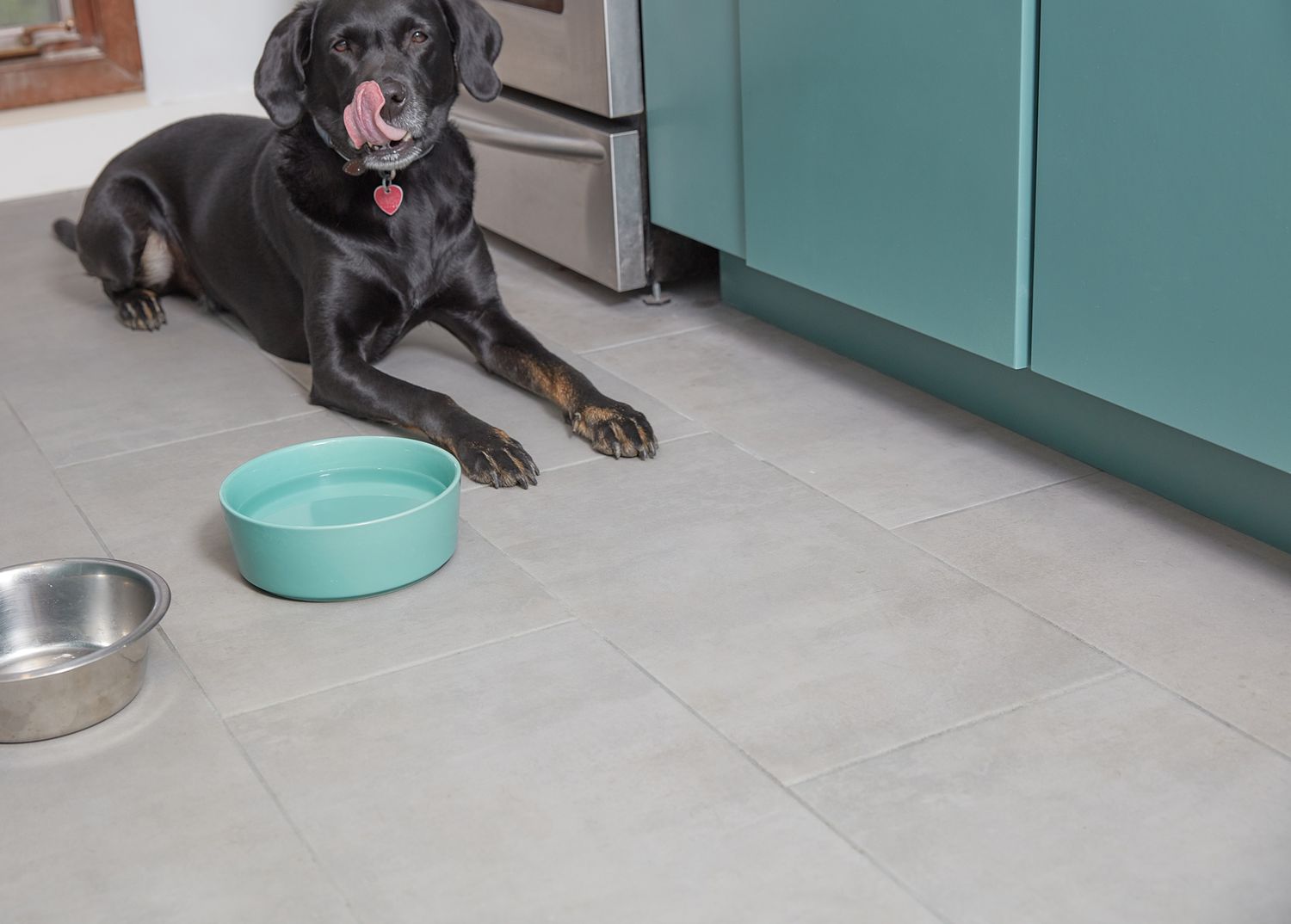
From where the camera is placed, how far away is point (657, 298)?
121 inches

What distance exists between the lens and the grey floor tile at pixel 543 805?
4.43 ft

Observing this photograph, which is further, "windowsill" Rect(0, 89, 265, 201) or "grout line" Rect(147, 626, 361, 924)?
"windowsill" Rect(0, 89, 265, 201)

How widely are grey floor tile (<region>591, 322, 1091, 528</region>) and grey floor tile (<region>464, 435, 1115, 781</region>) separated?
0.09 meters

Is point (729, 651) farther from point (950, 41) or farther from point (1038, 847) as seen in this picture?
point (950, 41)

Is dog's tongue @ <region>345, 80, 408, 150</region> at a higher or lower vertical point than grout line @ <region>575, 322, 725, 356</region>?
higher

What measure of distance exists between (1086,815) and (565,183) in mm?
1993

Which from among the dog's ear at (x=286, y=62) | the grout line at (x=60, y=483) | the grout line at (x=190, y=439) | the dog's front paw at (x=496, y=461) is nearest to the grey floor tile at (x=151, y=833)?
the grout line at (x=60, y=483)

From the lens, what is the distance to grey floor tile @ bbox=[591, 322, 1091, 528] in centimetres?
217

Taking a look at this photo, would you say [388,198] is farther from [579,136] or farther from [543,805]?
[543,805]

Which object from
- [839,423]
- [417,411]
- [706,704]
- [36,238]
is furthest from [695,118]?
[36,238]

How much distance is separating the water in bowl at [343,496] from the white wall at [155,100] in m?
2.52

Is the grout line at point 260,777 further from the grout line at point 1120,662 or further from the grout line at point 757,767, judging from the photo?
the grout line at point 1120,662

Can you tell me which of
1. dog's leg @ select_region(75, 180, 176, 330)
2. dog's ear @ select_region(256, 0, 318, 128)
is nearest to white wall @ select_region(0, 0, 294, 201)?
dog's leg @ select_region(75, 180, 176, 330)

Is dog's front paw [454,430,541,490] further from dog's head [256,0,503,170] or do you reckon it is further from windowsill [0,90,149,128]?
windowsill [0,90,149,128]
